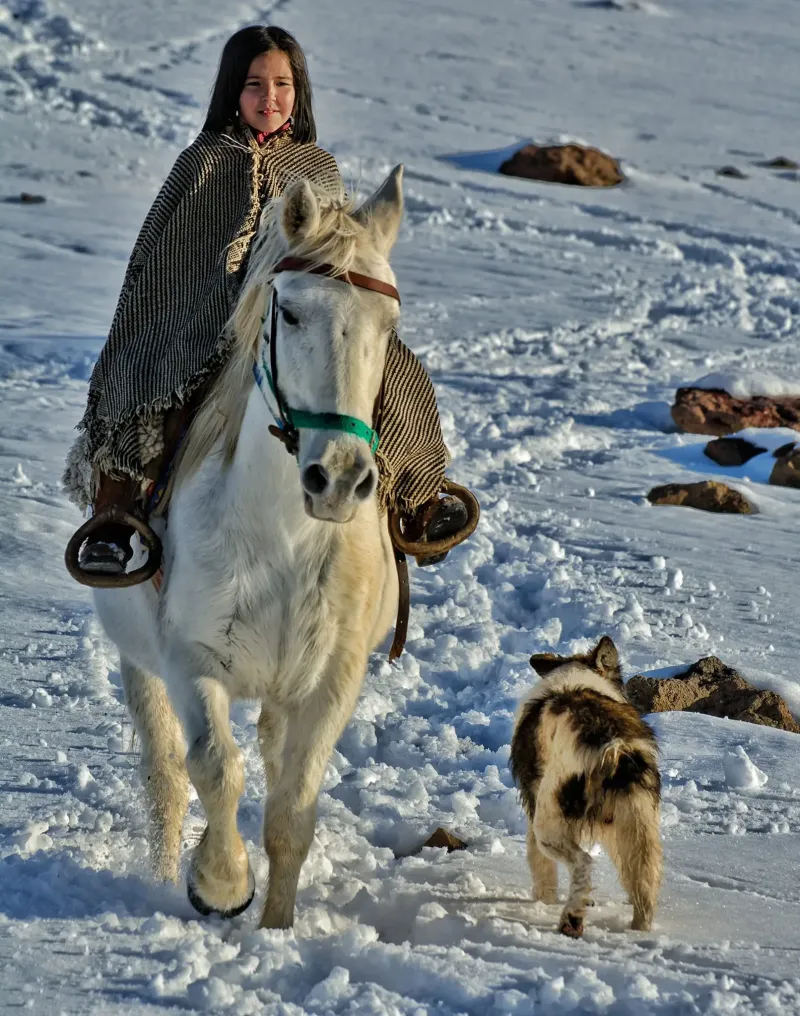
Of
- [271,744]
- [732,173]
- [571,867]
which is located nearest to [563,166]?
[732,173]

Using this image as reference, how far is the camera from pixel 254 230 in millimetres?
4465

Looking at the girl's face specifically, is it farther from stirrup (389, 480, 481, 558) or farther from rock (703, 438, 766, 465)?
rock (703, 438, 766, 465)

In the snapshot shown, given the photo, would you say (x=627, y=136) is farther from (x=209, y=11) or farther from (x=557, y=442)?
→ (x=557, y=442)

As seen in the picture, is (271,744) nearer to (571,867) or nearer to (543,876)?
(543,876)

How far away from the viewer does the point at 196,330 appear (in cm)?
425

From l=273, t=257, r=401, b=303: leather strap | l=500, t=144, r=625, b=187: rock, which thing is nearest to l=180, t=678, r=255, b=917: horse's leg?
l=273, t=257, r=401, b=303: leather strap

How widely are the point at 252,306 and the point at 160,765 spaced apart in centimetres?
175

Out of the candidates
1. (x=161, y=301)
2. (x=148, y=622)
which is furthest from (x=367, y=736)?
(x=161, y=301)

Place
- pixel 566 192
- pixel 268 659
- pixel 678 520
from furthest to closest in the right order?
pixel 566 192
pixel 678 520
pixel 268 659

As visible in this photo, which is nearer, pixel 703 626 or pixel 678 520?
pixel 703 626

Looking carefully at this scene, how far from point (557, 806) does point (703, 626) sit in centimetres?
335

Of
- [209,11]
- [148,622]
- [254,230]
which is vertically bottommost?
[148,622]

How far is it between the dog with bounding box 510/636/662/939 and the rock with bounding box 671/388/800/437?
24.7 feet

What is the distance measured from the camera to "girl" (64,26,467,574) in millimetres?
4176
